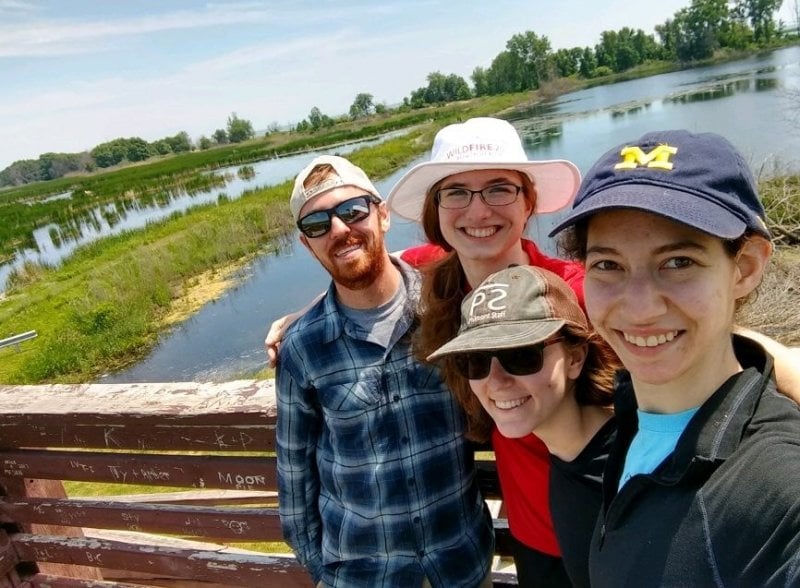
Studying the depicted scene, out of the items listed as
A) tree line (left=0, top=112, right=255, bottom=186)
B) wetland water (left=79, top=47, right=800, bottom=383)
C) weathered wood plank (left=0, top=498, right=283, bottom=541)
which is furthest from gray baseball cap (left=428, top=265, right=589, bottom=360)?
tree line (left=0, top=112, right=255, bottom=186)

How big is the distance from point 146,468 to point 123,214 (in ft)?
138

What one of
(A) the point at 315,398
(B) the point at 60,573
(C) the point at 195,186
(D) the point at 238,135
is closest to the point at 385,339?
(A) the point at 315,398

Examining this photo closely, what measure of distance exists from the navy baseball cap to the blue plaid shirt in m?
0.90

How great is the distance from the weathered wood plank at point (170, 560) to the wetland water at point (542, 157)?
1.53 meters

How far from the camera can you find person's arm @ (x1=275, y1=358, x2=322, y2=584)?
193 cm

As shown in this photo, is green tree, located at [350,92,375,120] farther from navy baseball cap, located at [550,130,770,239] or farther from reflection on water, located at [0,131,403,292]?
navy baseball cap, located at [550,130,770,239]

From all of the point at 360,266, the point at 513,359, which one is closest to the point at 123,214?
the point at 360,266

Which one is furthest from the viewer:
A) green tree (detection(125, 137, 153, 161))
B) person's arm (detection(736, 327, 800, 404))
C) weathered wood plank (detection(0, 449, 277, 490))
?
green tree (detection(125, 137, 153, 161))

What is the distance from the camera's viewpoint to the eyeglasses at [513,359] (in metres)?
1.40

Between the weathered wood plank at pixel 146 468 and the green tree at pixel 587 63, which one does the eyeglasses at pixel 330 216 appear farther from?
the green tree at pixel 587 63

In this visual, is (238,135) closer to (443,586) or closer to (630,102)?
(630,102)

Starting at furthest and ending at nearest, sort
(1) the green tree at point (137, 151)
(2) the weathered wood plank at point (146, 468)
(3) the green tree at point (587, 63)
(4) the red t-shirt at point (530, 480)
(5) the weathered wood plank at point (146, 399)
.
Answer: (1) the green tree at point (137, 151) → (3) the green tree at point (587, 63) → (2) the weathered wood plank at point (146, 468) → (5) the weathered wood plank at point (146, 399) → (4) the red t-shirt at point (530, 480)

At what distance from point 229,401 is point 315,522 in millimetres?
525

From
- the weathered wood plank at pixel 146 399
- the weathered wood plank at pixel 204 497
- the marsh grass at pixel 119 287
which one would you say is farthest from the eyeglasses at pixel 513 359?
the marsh grass at pixel 119 287
